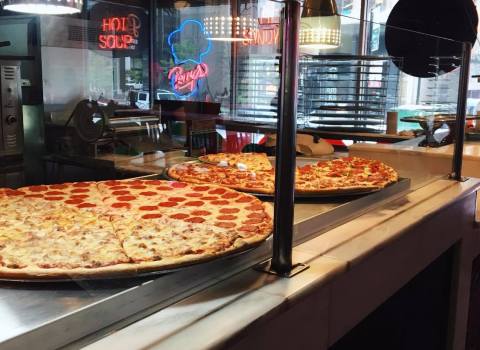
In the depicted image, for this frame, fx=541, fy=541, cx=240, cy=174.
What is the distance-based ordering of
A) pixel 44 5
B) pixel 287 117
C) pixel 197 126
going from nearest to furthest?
1. pixel 287 117
2. pixel 44 5
3. pixel 197 126

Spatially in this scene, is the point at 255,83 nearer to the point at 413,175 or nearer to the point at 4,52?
the point at 4,52

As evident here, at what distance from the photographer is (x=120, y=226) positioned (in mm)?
1517

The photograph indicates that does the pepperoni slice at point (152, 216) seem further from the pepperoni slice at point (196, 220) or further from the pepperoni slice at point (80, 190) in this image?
the pepperoni slice at point (80, 190)

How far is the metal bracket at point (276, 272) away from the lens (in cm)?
137

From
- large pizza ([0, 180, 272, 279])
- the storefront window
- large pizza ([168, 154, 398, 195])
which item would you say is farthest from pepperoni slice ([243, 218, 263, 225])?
the storefront window

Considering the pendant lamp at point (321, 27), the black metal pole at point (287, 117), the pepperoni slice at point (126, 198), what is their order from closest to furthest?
the black metal pole at point (287, 117)
the pepperoni slice at point (126, 198)
the pendant lamp at point (321, 27)

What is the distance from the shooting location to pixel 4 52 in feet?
17.4

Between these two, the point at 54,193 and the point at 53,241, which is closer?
the point at 53,241

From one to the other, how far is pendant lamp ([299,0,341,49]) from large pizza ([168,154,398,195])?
0.80m

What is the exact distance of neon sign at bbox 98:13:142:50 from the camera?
673cm

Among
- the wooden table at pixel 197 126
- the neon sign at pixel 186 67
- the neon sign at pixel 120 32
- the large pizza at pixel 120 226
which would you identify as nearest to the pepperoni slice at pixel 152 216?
the large pizza at pixel 120 226

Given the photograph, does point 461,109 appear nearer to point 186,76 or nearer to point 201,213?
point 201,213

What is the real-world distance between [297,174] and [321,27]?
1309 millimetres

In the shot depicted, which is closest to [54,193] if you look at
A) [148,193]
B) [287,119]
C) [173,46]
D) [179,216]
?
[148,193]
